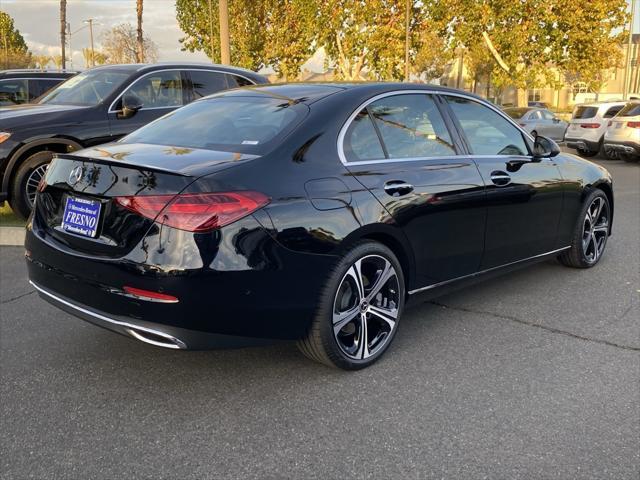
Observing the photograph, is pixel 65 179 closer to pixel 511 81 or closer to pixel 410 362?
pixel 410 362

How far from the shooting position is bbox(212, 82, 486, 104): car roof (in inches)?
151

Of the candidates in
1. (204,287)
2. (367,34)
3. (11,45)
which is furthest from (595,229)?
(11,45)

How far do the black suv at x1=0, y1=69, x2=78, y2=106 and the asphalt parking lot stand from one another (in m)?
7.55

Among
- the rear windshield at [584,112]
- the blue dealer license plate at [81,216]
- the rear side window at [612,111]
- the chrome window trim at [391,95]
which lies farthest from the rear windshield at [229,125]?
the rear windshield at [584,112]

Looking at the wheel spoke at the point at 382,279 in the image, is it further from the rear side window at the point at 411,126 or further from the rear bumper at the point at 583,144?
the rear bumper at the point at 583,144

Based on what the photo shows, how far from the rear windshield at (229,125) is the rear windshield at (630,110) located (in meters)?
14.3

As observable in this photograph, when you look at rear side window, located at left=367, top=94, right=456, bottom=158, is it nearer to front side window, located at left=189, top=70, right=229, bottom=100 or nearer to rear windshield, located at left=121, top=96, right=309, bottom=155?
rear windshield, located at left=121, top=96, right=309, bottom=155

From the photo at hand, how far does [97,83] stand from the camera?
7.79 meters

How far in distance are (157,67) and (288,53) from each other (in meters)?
34.4

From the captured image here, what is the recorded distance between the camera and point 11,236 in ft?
21.7

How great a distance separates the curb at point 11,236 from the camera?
6.62 meters

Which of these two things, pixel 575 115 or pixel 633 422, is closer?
pixel 633 422

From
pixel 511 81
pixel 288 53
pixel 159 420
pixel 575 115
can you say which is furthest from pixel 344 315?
pixel 288 53

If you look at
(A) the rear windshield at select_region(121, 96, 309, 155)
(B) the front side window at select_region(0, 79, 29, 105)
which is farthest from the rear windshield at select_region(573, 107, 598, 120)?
(A) the rear windshield at select_region(121, 96, 309, 155)
